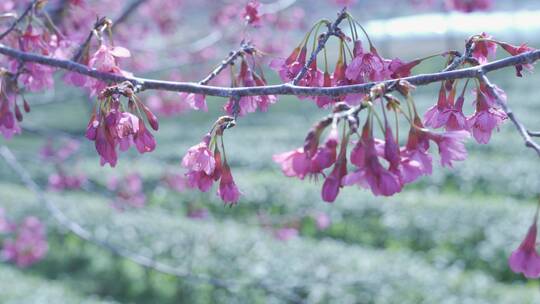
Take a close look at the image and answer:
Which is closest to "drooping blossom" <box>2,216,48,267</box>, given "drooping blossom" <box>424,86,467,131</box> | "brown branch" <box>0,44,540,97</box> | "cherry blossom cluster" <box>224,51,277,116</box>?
"brown branch" <box>0,44,540,97</box>

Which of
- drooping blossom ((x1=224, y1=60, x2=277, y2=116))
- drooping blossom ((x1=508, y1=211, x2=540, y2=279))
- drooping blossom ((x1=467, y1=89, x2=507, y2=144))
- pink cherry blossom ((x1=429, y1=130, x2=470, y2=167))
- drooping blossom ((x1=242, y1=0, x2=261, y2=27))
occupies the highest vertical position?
drooping blossom ((x1=242, y1=0, x2=261, y2=27))

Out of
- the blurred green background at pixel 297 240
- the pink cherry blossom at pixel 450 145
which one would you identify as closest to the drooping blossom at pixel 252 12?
the pink cherry blossom at pixel 450 145

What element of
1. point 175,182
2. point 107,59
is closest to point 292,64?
point 107,59

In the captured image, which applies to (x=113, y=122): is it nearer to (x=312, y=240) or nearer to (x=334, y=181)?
(x=334, y=181)

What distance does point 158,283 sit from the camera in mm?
7328

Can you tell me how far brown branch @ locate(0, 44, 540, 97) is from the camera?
1.33 metres

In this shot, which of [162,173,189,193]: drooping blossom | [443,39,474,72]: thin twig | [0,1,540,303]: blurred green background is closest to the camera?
[443,39,474,72]: thin twig

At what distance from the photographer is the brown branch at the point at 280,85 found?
1.33 meters

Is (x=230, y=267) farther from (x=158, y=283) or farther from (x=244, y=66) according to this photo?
(x=244, y=66)

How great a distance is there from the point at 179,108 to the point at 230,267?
6.18ft

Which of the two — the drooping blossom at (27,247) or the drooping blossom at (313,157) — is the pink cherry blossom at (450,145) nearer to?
the drooping blossom at (313,157)

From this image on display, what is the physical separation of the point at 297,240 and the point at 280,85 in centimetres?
665

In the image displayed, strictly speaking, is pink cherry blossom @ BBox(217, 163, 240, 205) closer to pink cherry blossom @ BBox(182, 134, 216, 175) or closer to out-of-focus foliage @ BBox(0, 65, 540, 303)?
pink cherry blossom @ BBox(182, 134, 216, 175)

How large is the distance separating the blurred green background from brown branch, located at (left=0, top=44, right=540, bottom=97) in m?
3.52
